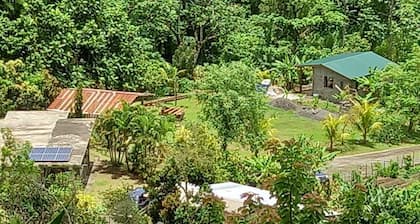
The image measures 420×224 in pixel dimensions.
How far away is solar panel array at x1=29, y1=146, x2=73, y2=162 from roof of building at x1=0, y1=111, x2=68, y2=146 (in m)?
0.90

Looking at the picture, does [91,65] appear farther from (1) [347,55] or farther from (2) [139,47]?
(1) [347,55]

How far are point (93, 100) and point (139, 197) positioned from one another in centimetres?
1043

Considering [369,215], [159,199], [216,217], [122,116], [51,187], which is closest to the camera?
[369,215]

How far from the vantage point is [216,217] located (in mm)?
13477

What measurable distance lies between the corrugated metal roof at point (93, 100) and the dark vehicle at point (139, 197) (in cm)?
851

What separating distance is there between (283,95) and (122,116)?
13436 millimetres

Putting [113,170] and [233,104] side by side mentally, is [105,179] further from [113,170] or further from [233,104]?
[233,104]

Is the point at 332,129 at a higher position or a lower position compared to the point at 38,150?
lower

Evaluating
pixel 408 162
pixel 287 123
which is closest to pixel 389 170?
pixel 408 162

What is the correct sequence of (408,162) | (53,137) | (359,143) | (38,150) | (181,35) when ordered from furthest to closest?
1. (181,35)
2. (359,143)
3. (408,162)
4. (53,137)
5. (38,150)

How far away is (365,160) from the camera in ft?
80.0

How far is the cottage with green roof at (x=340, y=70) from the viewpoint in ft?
109

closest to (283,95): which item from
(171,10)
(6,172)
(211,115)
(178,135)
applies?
(171,10)

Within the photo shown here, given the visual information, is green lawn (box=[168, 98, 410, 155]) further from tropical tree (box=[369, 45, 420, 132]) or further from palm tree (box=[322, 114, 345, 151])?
tropical tree (box=[369, 45, 420, 132])
